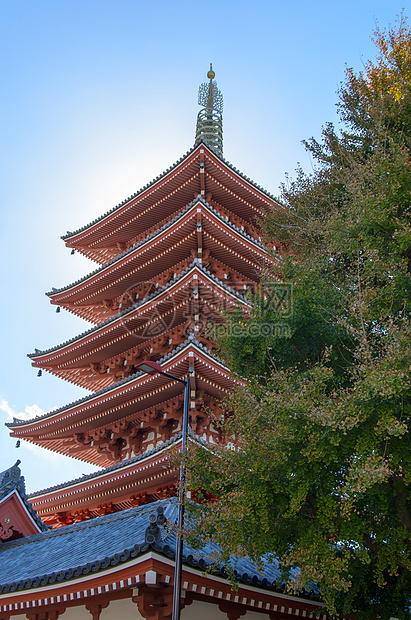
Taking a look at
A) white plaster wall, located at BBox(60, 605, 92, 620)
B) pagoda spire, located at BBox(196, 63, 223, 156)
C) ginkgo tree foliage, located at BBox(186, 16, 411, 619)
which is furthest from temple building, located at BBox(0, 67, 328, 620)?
pagoda spire, located at BBox(196, 63, 223, 156)

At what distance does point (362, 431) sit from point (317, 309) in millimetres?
2033

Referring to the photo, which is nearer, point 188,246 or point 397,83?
point 397,83

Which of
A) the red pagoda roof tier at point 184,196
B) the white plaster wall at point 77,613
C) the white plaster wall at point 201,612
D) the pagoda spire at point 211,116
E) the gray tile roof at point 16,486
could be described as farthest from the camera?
the pagoda spire at point 211,116

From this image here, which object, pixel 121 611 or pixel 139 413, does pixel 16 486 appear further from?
pixel 121 611

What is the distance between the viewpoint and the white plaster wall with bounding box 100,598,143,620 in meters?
6.88

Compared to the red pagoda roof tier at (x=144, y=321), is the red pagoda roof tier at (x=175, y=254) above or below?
above

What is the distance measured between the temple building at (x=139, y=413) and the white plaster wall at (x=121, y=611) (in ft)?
0.07

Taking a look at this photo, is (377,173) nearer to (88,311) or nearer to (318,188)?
(318,188)

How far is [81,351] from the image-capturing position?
54.2 ft

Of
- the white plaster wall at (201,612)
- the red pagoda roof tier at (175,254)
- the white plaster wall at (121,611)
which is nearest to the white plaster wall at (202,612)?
the white plaster wall at (201,612)

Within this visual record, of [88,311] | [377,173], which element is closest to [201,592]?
[377,173]

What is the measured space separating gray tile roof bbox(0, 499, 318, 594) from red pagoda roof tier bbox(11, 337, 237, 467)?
3347mm

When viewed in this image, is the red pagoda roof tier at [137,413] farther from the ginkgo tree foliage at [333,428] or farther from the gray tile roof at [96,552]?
the ginkgo tree foliage at [333,428]

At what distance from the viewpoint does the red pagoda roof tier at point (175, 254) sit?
48.9ft
